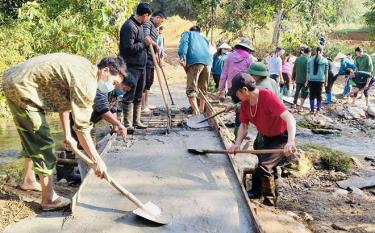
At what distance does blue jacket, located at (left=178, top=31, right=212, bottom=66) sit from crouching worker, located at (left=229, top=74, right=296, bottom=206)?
2710mm

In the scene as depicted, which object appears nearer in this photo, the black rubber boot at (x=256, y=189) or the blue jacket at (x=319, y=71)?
the black rubber boot at (x=256, y=189)

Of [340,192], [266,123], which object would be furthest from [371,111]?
[266,123]

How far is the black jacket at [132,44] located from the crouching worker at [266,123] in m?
2.11

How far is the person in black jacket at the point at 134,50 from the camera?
6219 millimetres

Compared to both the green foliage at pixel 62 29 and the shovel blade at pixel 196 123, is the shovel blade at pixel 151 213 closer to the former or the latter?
the shovel blade at pixel 196 123

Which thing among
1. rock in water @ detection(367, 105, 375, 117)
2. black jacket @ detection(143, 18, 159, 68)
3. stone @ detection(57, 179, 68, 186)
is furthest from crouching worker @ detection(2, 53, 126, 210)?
rock in water @ detection(367, 105, 375, 117)

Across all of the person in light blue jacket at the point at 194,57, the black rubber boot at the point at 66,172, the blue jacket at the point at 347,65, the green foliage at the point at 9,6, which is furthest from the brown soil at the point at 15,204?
the green foliage at the point at 9,6

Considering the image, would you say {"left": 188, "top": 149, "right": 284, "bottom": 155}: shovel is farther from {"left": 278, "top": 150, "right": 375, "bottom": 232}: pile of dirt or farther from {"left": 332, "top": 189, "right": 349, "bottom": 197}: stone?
{"left": 332, "top": 189, "right": 349, "bottom": 197}: stone

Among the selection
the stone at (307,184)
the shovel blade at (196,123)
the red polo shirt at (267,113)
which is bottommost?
the stone at (307,184)

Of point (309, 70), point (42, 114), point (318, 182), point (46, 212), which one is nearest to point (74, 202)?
point (46, 212)

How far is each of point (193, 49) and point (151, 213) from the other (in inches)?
177

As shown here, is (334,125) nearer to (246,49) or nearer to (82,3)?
(246,49)

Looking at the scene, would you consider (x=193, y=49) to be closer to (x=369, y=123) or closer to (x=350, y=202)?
(x=350, y=202)

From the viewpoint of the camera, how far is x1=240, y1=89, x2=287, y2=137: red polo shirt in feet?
14.7
